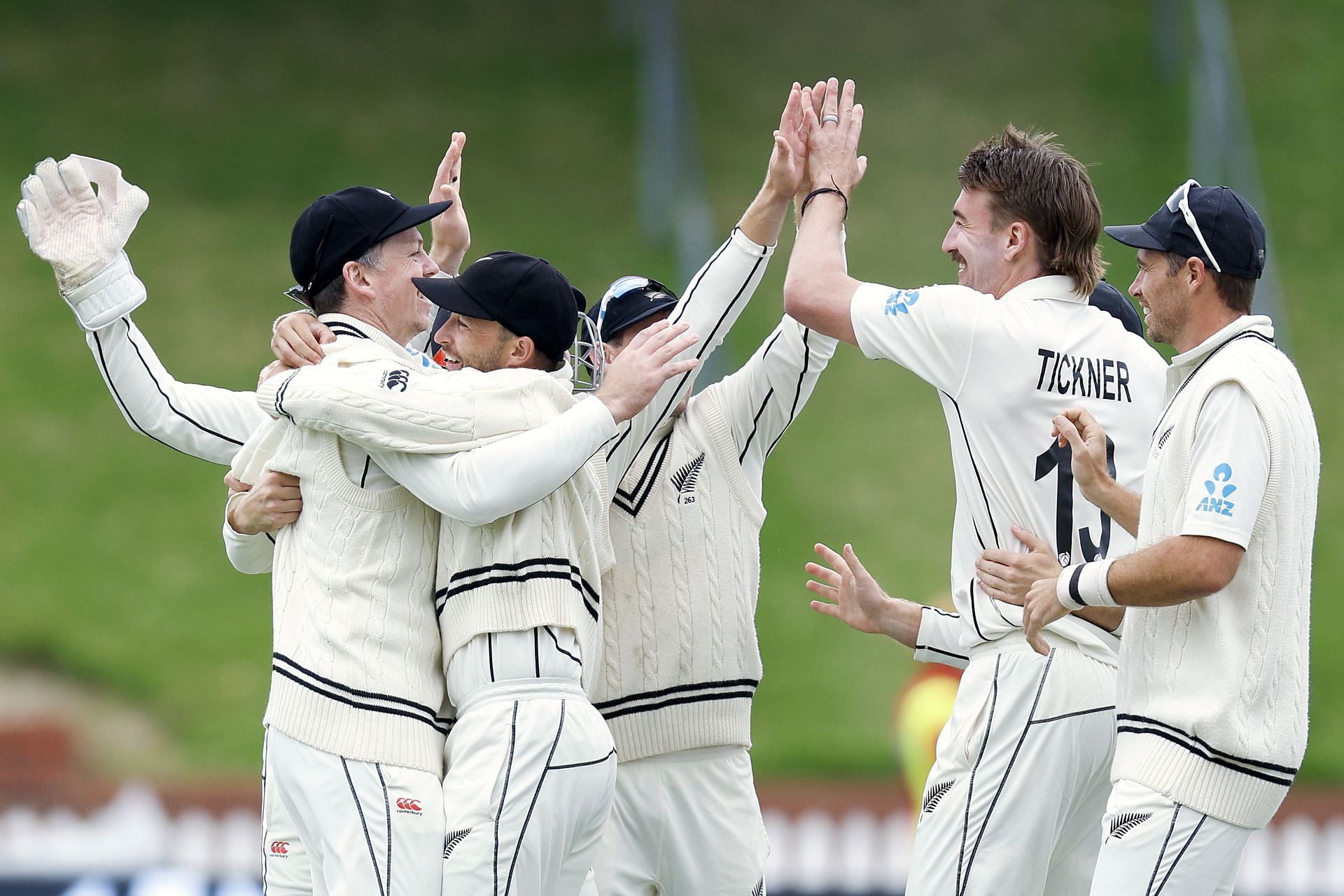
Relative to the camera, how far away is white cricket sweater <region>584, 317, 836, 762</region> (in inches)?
151

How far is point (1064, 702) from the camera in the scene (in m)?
3.37

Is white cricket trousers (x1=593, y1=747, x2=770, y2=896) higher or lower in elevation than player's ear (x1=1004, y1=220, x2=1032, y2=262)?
lower

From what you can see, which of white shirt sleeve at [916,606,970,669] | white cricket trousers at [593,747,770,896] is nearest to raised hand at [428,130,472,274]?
white cricket trousers at [593,747,770,896]

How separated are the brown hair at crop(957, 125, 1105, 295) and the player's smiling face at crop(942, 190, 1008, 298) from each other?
20 millimetres

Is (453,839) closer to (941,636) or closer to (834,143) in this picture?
(941,636)

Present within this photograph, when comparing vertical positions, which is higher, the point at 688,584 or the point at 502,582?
the point at 688,584

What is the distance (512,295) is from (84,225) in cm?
118

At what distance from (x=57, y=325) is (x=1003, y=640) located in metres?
11.0

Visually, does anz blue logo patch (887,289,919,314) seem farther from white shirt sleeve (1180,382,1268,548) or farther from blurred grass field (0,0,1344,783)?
blurred grass field (0,0,1344,783)

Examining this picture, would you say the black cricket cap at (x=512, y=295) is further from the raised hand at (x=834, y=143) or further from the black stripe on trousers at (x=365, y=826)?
the black stripe on trousers at (x=365, y=826)

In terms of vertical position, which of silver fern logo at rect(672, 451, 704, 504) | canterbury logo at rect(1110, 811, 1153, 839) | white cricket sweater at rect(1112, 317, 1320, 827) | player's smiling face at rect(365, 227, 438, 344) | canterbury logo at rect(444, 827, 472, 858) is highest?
player's smiling face at rect(365, 227, 438, 344)

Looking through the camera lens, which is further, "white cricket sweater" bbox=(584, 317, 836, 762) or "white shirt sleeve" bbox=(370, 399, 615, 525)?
"white cricket sweater" bbox=(584, 317, 836, 762)

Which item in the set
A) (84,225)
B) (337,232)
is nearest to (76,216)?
(84,225)

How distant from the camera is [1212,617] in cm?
306
